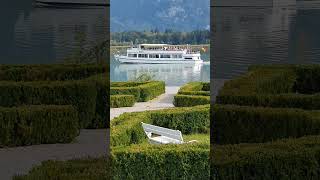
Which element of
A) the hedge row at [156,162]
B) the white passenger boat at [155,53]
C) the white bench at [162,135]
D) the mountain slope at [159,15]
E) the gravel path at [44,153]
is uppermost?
the mountain slope at [159,15]

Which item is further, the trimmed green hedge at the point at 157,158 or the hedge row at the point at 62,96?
the hedge row at the point at 62,96

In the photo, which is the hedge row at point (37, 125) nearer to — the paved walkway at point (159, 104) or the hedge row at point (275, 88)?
the paved walkway at point (159, 104)

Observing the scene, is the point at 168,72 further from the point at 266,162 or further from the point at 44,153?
the point at 44,153

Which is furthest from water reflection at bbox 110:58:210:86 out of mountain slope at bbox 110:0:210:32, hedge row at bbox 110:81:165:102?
hedge row at bbox 110:81:165:102

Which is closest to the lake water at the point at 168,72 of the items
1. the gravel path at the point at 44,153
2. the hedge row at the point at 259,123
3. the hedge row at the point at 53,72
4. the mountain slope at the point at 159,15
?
the mountain slope at the point at 159,15

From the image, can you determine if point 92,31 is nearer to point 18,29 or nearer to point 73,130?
point 18,29

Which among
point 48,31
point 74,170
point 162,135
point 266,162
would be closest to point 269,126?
point 162,135

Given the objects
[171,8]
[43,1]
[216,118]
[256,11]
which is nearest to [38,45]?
[43,1]

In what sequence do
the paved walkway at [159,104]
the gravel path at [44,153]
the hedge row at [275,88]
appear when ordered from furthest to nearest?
the hedge row at [275,88], the gravel path at [44,153], the paved walkway at [159,104]

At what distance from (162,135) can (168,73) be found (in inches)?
43.1

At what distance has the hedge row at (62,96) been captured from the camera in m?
9.63

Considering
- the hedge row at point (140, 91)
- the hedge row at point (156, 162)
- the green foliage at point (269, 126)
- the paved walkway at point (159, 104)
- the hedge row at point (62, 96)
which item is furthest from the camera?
the hedge row at point (140, 91)

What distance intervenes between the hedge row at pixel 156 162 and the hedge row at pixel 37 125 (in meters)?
3.64

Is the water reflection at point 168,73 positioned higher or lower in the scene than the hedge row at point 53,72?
higher
